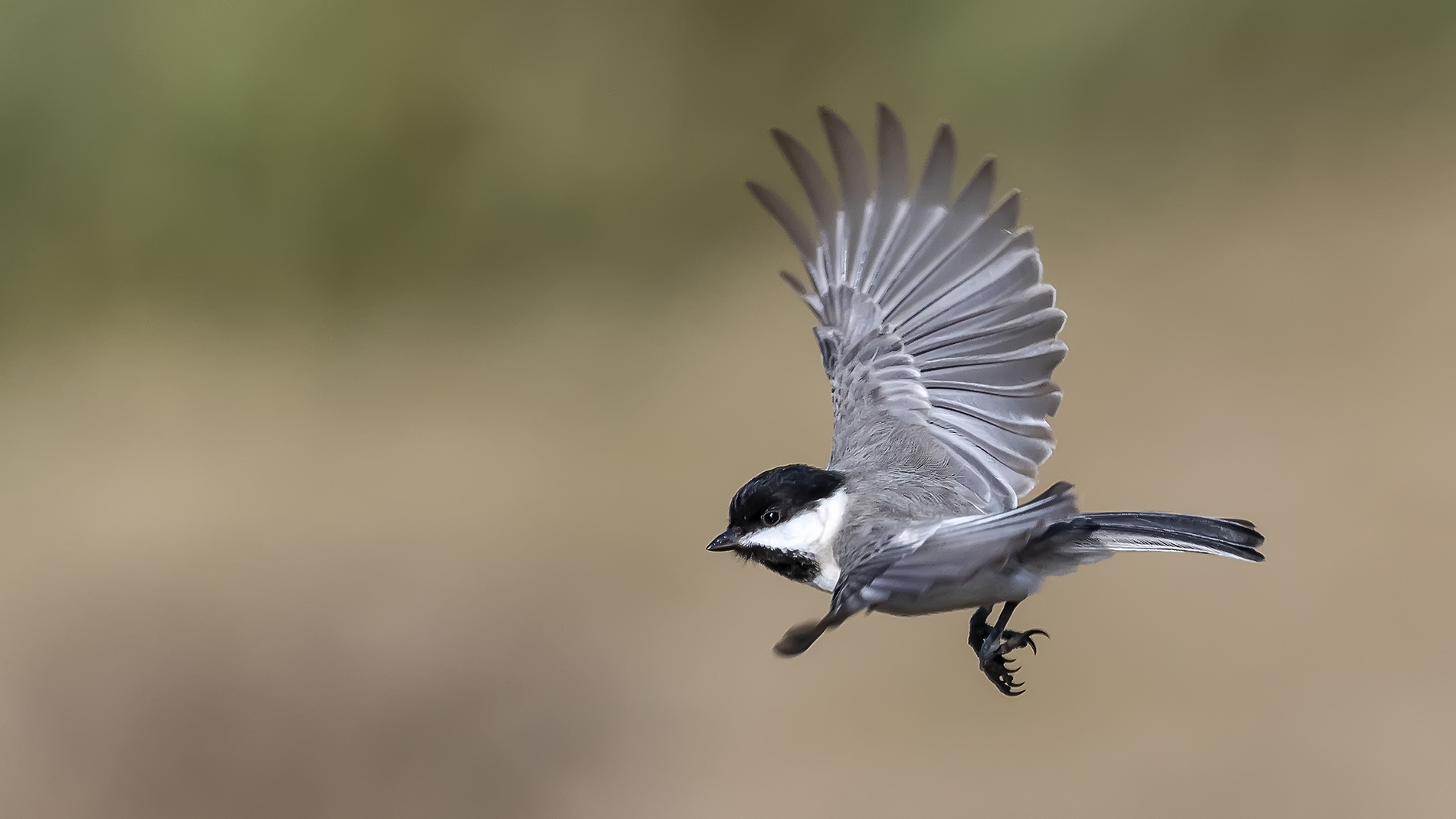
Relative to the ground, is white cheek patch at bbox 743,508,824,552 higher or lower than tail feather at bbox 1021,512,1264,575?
lower

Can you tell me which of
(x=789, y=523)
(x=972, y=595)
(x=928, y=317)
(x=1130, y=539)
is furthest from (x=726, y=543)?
(x=928, y=317)

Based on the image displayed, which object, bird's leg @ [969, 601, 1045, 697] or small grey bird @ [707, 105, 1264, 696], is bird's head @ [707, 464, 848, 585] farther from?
bird's leg @ [969, 601, 1045, 697]

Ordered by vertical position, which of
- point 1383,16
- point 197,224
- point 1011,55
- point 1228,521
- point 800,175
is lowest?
point 197,224

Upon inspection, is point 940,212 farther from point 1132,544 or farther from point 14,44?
point 14,44

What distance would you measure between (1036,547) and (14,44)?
638 cm

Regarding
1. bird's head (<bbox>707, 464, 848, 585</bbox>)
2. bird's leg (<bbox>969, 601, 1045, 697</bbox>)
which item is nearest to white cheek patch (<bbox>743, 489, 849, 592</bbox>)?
bird's head (<bbox>707, 464, 848, 585</bbox>)

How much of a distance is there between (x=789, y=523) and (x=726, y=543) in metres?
0.11

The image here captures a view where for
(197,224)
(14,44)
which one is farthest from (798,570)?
(14,44)

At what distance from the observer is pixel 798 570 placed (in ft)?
7.25

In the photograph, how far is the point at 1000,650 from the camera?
2145 millimetres

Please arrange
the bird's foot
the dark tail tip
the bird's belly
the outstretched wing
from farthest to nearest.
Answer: the outstretched wing → the bird's foot → the bird's belly → the dark tail tip

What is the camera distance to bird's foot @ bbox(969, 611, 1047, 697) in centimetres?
211

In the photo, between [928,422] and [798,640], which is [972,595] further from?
[928,422]

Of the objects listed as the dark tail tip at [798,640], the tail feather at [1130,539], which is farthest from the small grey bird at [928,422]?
the dark tail tip at [798,640]
